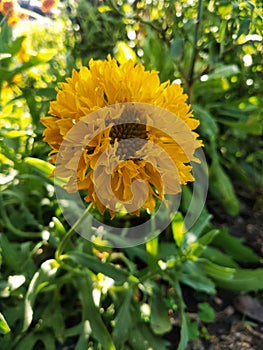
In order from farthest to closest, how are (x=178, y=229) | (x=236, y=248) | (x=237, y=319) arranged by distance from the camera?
(x=236, y=248), (x=237, y=319), (x=178, y=229)

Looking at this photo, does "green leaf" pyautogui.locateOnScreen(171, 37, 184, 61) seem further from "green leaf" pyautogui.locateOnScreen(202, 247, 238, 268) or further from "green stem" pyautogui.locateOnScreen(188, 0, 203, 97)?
"green leaf" pyautogui.locateOnScreen(202, 247, 238, 268)

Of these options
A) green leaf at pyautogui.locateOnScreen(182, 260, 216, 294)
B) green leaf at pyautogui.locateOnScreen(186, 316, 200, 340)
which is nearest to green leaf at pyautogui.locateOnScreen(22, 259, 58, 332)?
green leaf at pyautogui.locateOnScreen(182, 260, 216, 294)

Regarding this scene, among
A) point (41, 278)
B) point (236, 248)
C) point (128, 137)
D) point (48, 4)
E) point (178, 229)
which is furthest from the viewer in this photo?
point (48, 4)

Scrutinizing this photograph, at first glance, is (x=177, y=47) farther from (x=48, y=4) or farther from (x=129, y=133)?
(x=48, y=4)

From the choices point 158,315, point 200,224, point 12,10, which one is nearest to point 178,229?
point 200,224

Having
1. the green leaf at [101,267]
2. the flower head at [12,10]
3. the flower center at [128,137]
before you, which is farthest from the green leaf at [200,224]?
the flower head at [12,10]

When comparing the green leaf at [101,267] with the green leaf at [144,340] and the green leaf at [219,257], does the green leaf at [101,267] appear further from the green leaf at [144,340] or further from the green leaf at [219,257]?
the green leaf at [219,257]
